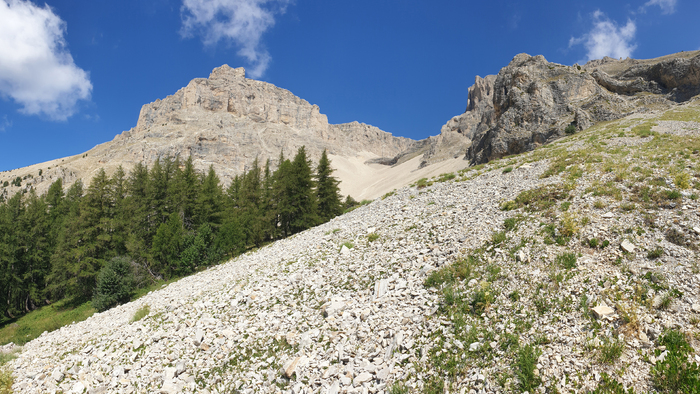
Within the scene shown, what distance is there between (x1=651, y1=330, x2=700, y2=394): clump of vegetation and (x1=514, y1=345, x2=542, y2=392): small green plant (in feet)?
5.72

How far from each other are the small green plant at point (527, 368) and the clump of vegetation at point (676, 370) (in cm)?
174

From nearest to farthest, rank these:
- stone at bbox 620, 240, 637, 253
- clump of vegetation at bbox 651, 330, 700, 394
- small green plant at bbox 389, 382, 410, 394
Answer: clump of vegetation at bbox 651, 330, 700, 394 → small green plant at bbox 389, 382, 410, 394 → stone at bbox 620, 240, 637, 253

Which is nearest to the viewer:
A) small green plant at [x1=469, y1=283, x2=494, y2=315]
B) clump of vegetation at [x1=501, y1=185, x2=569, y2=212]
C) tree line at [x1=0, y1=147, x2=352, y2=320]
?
small green plant at [x1=469, y1=283, x2=494, y2=315]

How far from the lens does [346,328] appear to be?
870 cm

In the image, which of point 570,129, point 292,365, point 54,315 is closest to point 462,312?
point 292,365

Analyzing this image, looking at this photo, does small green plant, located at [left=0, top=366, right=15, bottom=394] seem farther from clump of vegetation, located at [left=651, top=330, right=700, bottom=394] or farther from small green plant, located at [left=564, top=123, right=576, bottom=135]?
small green plant, located at [left=564, top=123, right=576, bottom=135]

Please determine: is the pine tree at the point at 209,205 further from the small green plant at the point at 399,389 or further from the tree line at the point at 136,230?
the small green plant at the point at 399,389

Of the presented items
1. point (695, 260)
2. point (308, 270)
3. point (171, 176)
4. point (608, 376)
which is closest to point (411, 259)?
point (308, 270)

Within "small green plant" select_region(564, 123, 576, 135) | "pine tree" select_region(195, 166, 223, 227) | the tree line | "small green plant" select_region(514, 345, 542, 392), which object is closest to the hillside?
"small green plant" select_region(514, 345, 542, 392)

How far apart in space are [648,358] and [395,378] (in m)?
4.77

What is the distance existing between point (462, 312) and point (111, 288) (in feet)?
90.1

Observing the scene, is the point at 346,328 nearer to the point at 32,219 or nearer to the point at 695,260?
the point at 695,260

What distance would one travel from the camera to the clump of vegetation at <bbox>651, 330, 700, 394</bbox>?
4750 mm

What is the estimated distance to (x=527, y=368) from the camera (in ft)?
18.7
